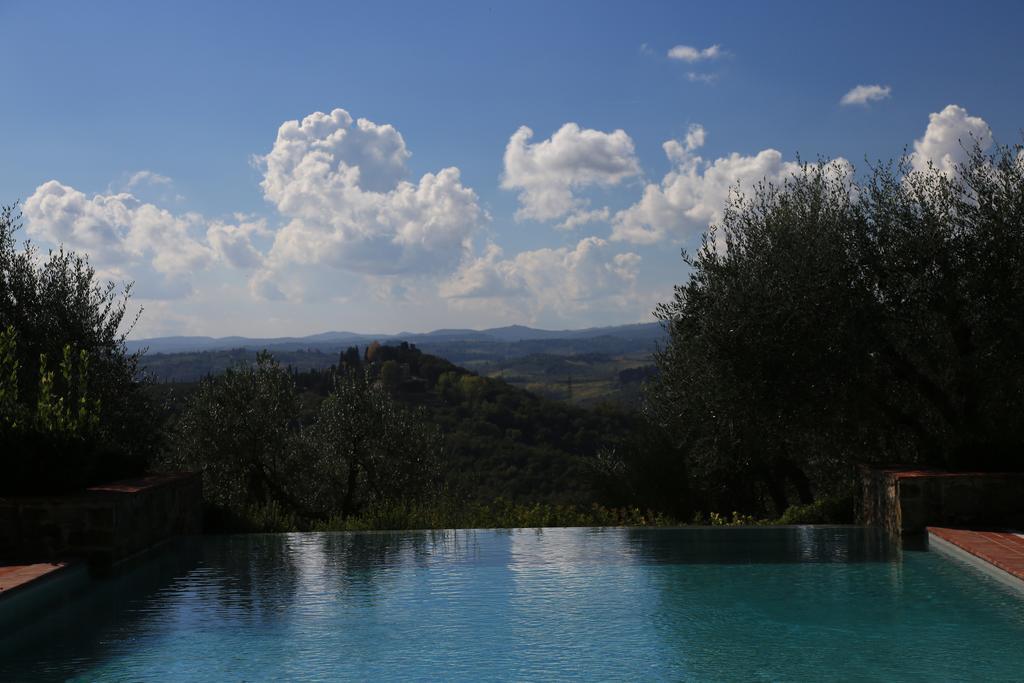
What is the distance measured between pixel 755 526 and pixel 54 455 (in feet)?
32.1

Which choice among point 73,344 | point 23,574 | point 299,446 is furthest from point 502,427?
point 23,574

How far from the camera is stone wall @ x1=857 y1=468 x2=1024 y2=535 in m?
12.1

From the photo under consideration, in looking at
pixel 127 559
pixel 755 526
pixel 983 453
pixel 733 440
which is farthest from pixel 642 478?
pixel 127 559

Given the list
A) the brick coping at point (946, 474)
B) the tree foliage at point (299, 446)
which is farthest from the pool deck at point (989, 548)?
the tree foliage at point (299, 446)

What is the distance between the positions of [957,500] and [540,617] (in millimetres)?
6729

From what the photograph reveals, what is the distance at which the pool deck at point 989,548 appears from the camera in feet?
30.6

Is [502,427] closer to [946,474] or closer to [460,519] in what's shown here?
[460,519]

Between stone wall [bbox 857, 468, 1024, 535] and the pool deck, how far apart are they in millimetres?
271

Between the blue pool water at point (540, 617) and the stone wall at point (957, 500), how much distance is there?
773 mm

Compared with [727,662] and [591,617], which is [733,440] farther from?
[727,662]

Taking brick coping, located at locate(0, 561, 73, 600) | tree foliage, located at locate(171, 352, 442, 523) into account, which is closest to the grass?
tree foliage, located at locate(171, 352, 442, 523)

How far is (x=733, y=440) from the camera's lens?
1673 centimetres

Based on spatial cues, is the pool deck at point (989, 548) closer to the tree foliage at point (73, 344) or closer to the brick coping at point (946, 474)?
the brick coping at point (946, 474)

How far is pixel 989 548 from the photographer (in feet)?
34.1
